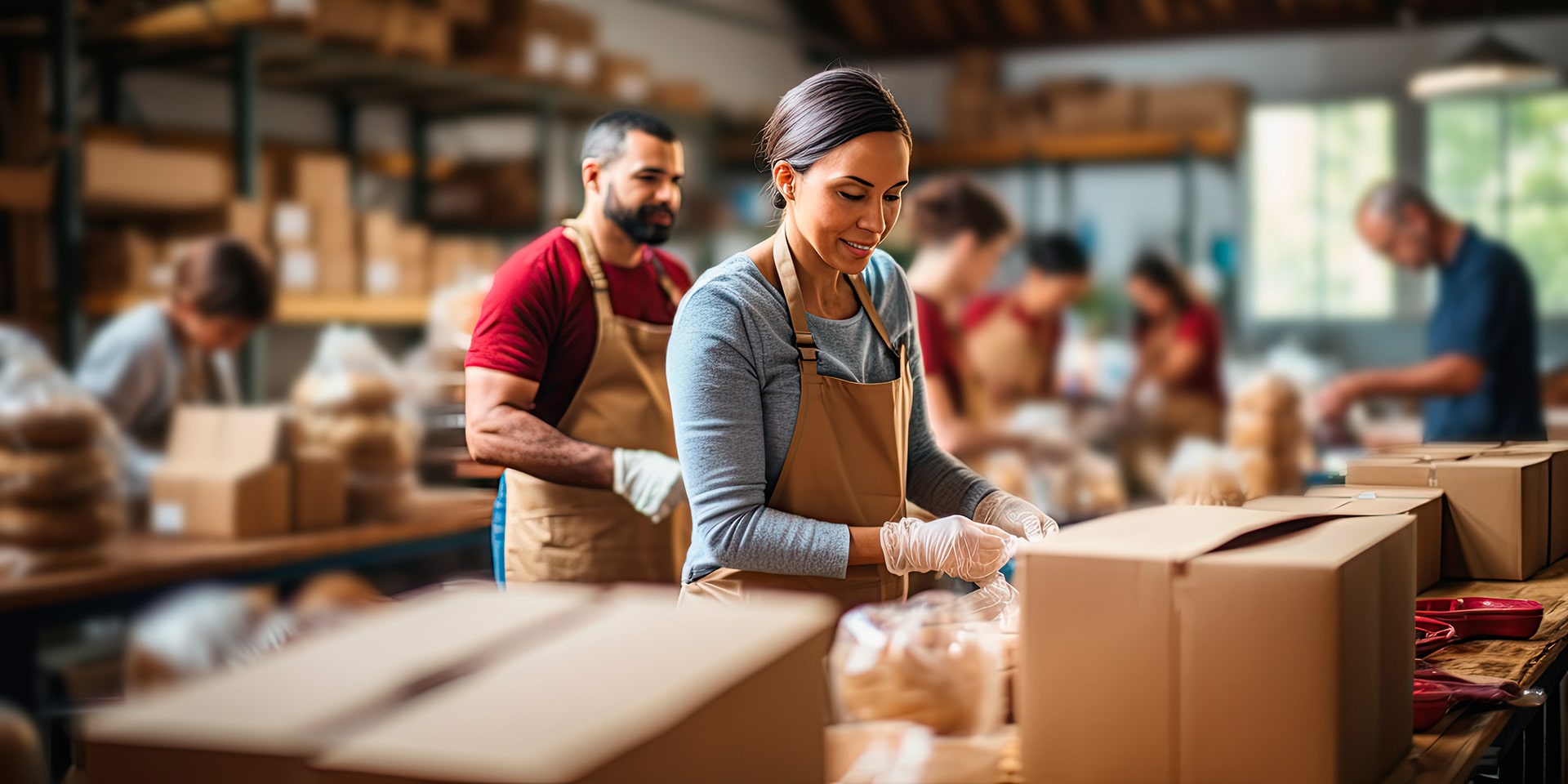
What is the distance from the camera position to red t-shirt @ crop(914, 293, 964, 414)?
306cm

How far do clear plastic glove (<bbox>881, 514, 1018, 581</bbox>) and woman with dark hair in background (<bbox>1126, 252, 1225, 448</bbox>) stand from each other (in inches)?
146

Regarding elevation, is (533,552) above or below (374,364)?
below

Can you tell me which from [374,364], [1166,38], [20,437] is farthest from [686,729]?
[1166,38]

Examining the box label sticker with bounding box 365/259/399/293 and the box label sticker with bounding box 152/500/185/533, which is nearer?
the box label sticker with bounding box 152/500/185/533

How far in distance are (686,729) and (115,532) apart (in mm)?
2896

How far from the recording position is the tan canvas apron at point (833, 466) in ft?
5.53

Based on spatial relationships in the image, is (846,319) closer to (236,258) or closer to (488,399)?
(488,399)

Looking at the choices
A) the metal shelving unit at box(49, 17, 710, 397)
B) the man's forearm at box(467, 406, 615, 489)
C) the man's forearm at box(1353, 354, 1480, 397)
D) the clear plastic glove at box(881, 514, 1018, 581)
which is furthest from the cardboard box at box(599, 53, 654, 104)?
the clear plastic glove at box(881, 514, 1018, 581)

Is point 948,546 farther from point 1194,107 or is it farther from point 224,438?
point 1194,107

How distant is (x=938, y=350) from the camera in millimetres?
3115

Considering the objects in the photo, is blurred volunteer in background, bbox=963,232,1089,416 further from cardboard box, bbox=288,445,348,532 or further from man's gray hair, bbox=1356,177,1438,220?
cardboard box, bbox=288,445,348,532

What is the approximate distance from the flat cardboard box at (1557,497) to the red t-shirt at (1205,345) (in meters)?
2.75

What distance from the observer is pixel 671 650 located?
780mm

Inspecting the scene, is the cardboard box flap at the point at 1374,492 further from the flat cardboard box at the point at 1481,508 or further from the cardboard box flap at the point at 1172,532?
the cardboard box flap at the point at 1172,532
